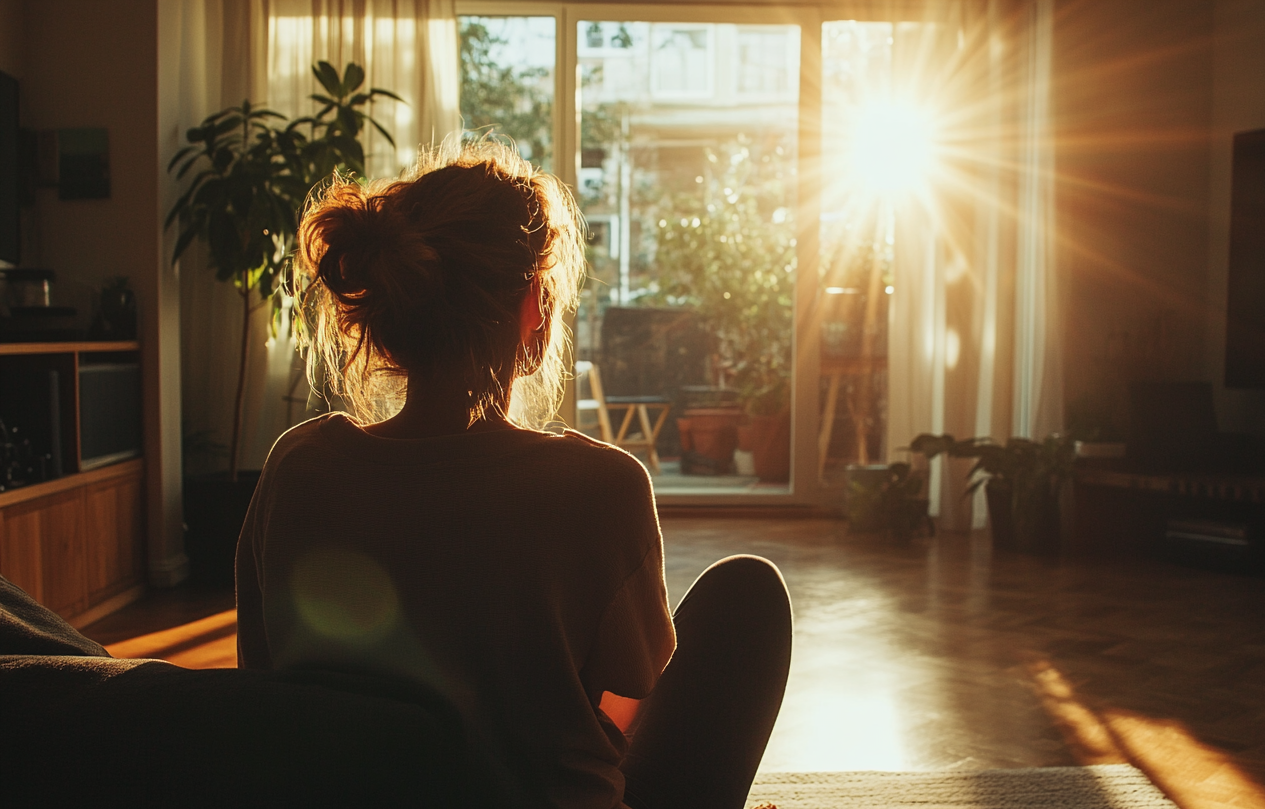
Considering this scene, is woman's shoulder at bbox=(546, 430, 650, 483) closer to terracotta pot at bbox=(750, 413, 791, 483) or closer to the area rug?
the area rug

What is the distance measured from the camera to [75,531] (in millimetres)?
2918

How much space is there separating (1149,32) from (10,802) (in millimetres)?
5160

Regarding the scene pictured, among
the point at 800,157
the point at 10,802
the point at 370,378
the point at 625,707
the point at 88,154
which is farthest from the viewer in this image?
the point at 800,157

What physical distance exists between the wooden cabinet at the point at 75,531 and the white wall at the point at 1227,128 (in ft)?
13.8

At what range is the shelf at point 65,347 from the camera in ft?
8.45

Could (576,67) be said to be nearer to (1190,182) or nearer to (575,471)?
(1190,182)

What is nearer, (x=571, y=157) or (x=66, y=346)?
(x=66, y=346)

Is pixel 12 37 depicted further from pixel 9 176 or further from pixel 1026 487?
pixel 1026 487

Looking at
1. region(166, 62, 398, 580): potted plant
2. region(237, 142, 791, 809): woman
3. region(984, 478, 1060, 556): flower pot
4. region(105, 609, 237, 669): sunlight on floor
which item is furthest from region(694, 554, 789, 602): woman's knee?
region(984, 478, 1060, 556): flower pot

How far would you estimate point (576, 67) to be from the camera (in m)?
4.84

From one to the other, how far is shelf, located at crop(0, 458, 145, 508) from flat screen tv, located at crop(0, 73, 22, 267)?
674 millimetres

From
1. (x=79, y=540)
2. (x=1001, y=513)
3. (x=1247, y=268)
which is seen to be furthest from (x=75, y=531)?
(x=1247, y=268)

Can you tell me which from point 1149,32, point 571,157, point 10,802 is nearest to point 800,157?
point 571,157

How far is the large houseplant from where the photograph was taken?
3.42 metres
